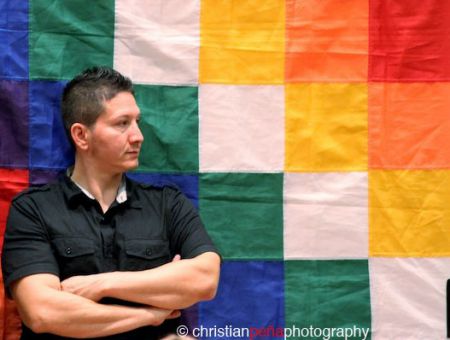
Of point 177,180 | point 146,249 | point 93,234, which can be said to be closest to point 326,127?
point 177,180

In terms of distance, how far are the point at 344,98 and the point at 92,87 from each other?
2.64ft

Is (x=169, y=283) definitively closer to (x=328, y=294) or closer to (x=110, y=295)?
(x=110, y=295)

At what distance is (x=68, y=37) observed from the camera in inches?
100

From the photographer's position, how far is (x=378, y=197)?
2.60m

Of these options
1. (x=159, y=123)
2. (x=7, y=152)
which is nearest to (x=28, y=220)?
(x=7, y=152)

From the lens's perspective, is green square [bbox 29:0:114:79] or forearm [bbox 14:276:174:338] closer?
forearm [bbox 14:276:174:338]

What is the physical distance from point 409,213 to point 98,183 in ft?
3.23

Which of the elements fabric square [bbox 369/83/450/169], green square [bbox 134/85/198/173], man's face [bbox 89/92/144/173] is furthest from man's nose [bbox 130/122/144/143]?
fabric square [bbox 369/83/450/169]

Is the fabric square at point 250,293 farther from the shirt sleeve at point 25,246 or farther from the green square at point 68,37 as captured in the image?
the green square at point 68,37

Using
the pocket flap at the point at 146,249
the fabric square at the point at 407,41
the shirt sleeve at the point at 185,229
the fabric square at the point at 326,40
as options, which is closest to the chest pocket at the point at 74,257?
the pocket flap at the point at 146,249

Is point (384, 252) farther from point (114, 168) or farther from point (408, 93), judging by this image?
point (114, 168)

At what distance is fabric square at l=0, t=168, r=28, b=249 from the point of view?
2.51 m

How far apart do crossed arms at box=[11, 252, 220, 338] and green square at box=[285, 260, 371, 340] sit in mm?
474

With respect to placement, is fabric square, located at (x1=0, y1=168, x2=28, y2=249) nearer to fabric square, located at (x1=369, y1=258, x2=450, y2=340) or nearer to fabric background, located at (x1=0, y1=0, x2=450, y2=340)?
fabric background, located at (x1=0, y1=0, x2=450, y2=340)
